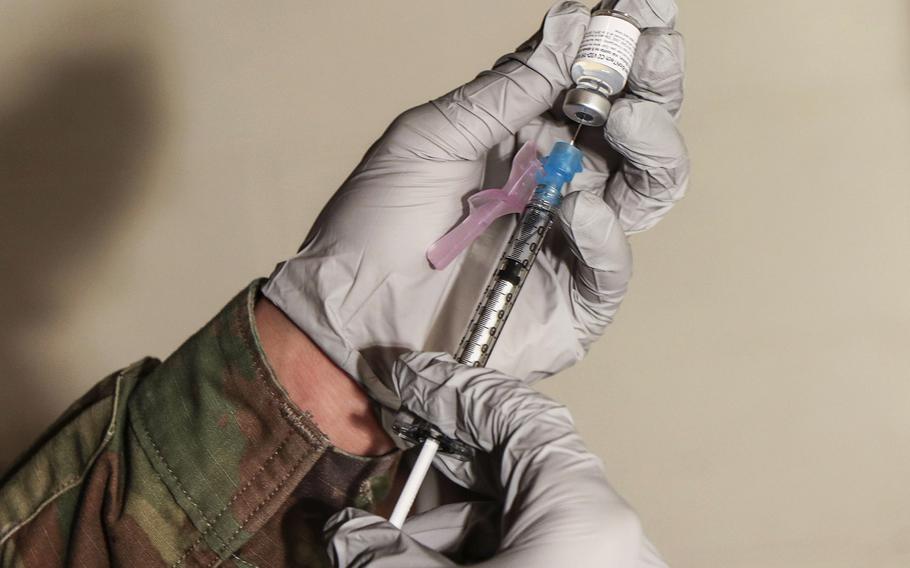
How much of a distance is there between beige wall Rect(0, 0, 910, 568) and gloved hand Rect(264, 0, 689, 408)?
38 centimetres

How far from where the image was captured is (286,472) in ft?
3.15

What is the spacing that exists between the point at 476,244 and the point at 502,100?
181 mm

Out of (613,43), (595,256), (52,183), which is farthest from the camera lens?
(52,183)

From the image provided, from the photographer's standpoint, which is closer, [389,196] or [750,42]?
[389,196]

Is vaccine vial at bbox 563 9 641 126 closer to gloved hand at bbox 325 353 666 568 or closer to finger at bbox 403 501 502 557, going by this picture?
gloved hand at bbox 325 353 666 568

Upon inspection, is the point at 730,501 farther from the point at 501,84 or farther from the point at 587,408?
the point at 501,84

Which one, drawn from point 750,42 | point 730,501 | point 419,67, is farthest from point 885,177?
point 419,67

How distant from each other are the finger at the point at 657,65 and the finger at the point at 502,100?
7 cm

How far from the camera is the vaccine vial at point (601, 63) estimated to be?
2.93ft

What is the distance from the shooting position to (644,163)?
979mm

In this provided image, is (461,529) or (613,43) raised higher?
(613,43)

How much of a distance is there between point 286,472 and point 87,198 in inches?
42.0

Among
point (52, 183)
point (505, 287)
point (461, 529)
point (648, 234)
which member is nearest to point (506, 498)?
point (461, 529)

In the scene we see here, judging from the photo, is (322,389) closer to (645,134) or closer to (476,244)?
(476,244)
